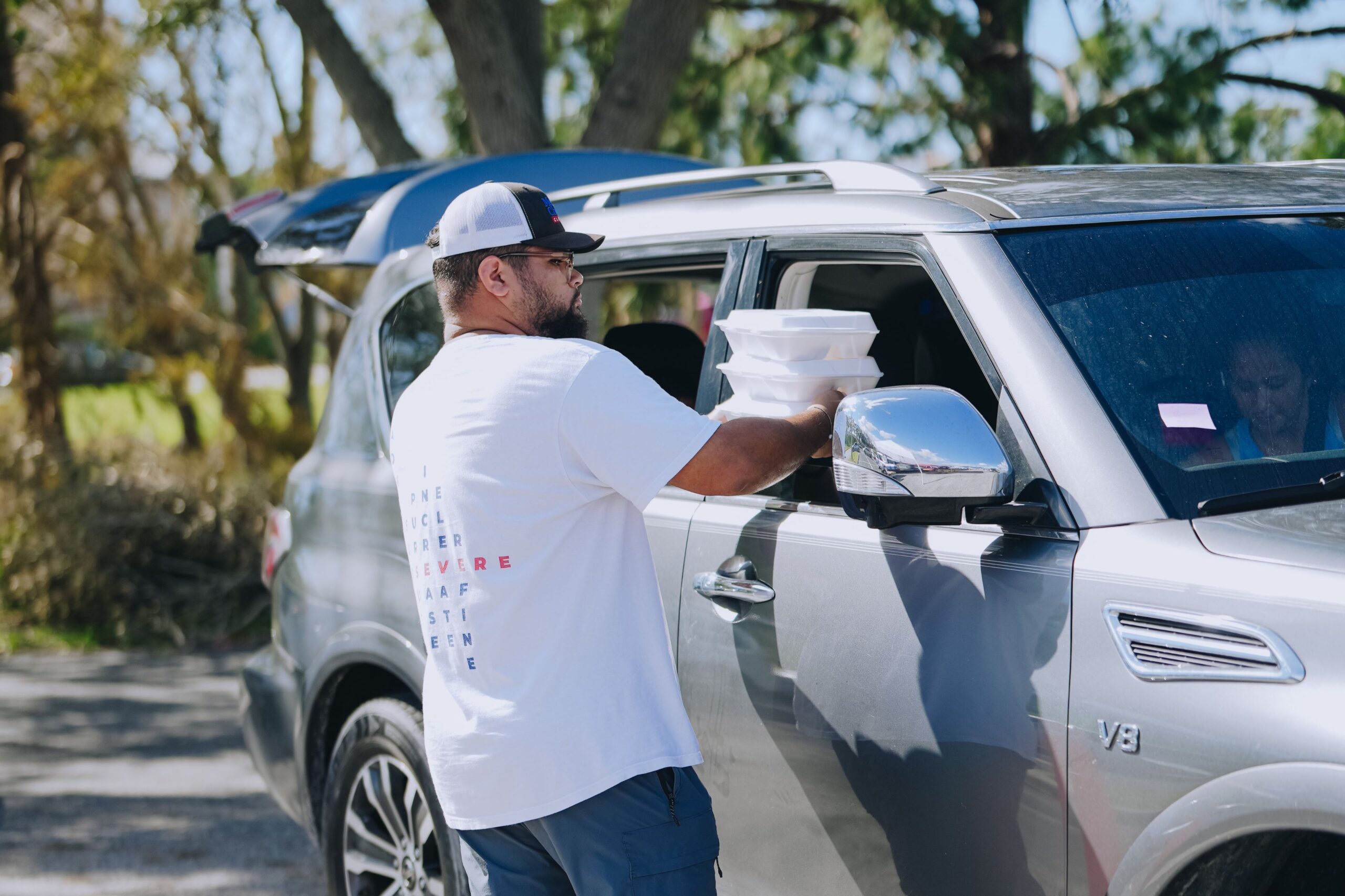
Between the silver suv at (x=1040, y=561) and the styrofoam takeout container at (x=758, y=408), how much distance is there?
0.69 ft

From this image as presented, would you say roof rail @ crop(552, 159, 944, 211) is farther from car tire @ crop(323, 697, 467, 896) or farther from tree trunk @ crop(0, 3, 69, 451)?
tree trunk @ crop(0, 3, 69, 451)

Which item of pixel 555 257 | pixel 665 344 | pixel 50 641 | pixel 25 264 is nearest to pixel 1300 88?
pixel 665 344

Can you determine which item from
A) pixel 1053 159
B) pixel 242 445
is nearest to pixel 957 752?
pixel 1053 159

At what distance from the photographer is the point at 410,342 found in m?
3.78

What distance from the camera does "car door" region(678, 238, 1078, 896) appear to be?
2.14 meters

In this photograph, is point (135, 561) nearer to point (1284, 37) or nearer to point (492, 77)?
point (492, 77)

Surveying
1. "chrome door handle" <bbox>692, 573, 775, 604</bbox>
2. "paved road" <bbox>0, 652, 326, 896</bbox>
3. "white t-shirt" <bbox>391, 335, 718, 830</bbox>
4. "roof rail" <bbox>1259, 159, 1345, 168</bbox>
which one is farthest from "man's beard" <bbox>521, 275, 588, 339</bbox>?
"paved road" <bbox>0, 652, 326, 896</bbox>

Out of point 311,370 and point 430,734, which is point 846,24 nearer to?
point 311,370

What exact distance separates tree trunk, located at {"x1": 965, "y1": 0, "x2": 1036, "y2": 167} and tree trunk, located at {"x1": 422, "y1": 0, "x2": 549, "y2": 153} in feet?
10.1

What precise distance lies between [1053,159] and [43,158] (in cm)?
928

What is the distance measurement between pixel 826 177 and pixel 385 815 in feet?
6.19

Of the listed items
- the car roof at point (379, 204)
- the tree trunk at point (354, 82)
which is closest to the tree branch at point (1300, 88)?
the car roof at point (379, 204)

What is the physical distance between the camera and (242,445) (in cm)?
1220

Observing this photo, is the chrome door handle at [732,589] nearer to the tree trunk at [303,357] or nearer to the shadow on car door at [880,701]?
the shadow on car door at [880,701]
